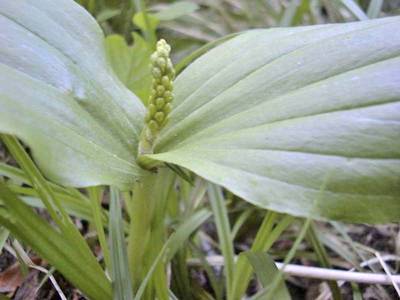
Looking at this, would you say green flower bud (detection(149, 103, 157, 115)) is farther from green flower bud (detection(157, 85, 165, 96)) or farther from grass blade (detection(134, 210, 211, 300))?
grass blade (detection(134, 210, 211, 300))

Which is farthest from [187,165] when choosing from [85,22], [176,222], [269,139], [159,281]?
[176,222]

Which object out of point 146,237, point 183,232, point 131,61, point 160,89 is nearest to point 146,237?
point 146,237

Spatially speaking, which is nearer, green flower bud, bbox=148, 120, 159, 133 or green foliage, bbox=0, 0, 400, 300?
green foliage, bbox=0, 0, 400, 300

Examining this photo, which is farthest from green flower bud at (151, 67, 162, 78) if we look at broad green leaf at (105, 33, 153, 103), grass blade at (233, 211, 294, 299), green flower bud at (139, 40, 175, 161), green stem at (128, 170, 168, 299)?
broad green leaf at (105, 33, 153, 103)

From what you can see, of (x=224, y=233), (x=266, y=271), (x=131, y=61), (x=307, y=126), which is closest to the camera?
(x=307, y=126)

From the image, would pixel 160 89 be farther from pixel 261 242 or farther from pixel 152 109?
pixel 261 242

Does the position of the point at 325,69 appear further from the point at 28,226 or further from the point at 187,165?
the point at 28,226

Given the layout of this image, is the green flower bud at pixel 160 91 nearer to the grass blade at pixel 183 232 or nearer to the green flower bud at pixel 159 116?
the green flower bud at pixel 159 116
